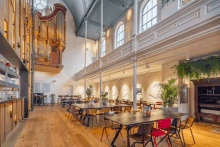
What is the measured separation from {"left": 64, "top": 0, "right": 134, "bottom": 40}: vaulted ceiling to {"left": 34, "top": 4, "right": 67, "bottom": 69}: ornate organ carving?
2.05 metres

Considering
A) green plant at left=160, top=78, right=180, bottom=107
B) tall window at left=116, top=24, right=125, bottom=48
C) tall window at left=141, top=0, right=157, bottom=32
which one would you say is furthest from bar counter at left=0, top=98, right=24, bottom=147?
tall window at left=116, top=24, right=125, bottom=48

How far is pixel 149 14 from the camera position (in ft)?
31.1

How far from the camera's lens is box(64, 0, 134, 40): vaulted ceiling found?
1080cm

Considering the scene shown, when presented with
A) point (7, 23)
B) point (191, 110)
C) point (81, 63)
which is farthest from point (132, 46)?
point (81, 63)

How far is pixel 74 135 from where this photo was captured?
4539mm

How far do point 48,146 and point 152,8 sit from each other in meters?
9.20

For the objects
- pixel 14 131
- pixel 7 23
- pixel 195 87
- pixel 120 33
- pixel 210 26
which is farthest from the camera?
pixel 120 33

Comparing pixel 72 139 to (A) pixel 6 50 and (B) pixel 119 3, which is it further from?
(B) pixel 119 3

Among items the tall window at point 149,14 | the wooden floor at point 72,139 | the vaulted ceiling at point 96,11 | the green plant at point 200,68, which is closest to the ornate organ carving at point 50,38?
the vaulted ceiling at point 96,11

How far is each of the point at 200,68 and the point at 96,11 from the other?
9118 millimetres

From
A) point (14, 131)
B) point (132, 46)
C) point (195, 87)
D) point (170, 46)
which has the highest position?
point (132, 46)

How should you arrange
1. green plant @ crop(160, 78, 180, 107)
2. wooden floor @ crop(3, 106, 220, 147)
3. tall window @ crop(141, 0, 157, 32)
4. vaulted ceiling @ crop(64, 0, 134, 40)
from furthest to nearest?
vaulted ceiling @ crop(64, 0, 134, 40), tall window @ crop(141, 0, 157, 32), green plant @ crop(160, 78, 180, 107), wooden floor @ crop(3, 106, 220, 147)

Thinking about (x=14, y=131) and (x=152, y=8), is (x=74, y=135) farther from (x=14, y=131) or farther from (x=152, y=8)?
(x=152, y=8)

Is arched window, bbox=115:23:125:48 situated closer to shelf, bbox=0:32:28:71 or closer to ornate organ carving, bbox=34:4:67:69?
ornate organ carving, bbox=34:4:67:69
